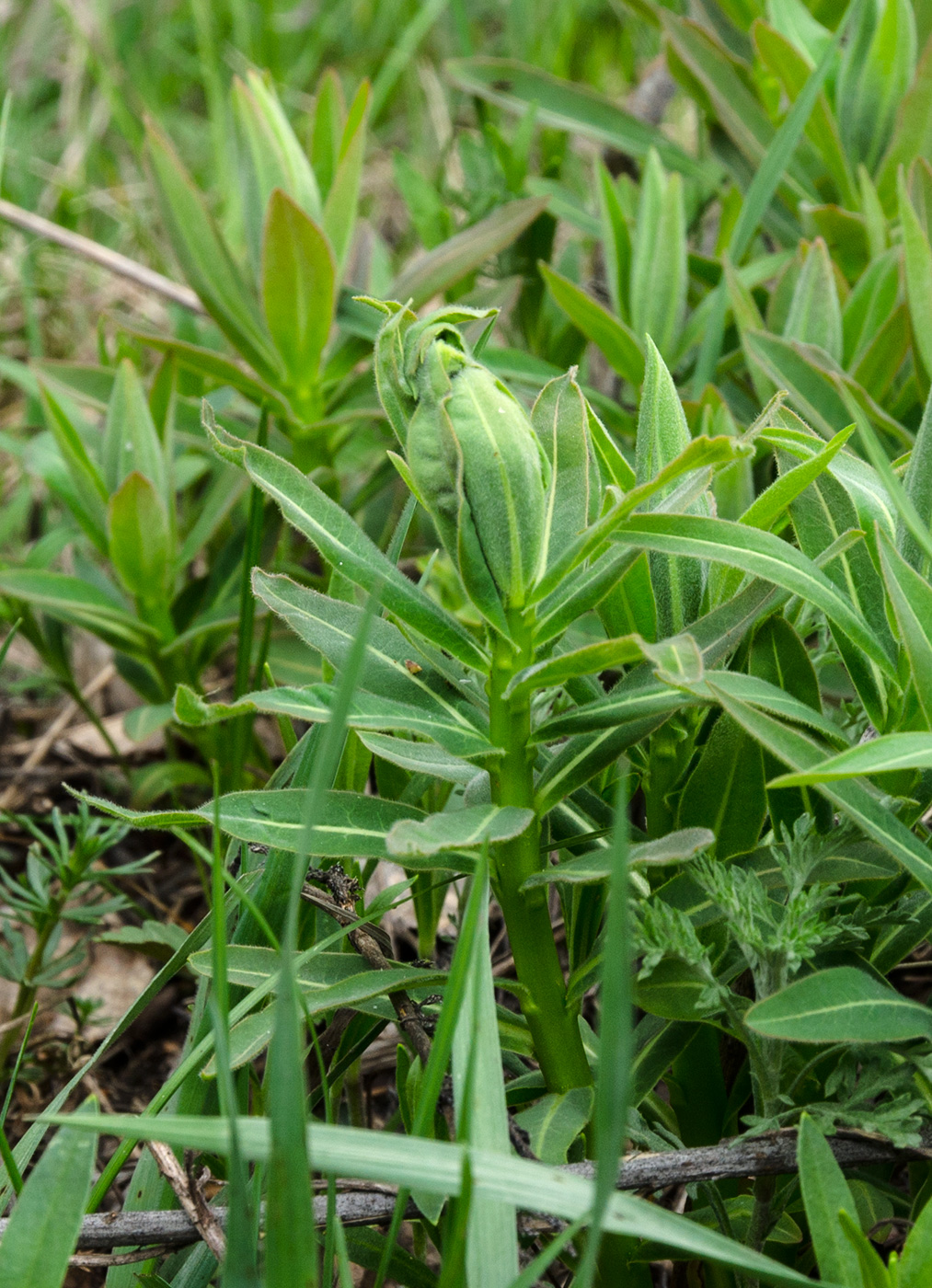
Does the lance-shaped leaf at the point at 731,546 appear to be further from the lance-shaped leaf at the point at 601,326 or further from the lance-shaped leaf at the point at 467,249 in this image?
the lance-shaped leaf at the point at 467,249

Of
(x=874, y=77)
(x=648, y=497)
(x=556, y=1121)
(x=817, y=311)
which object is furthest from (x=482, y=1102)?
(x=874, y=77)

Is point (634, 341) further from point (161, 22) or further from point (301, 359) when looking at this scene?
point (161, 22)

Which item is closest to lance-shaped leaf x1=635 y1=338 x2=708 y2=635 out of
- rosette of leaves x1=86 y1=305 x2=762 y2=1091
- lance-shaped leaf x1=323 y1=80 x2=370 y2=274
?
rosette of leaves x1=86 y1=305 x2=762 y2=1091

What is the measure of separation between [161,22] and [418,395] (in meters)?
4.26

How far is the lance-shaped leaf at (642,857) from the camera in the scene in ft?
2.50

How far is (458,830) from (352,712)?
0.44 ft

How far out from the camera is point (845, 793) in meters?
0.81

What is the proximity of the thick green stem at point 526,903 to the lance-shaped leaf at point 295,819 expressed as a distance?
0.32 feet

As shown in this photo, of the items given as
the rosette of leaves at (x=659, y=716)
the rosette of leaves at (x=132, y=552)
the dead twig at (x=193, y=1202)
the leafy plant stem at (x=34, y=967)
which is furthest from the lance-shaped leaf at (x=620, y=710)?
the rosette of leaves at (x=132, y=552)

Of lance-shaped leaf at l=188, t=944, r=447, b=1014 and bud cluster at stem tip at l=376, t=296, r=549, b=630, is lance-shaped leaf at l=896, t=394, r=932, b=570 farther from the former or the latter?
lance-shaped leaf at l=188, t=944, r=447, b=1014

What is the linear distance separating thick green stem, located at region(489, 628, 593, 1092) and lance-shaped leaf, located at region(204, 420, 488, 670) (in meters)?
0.04

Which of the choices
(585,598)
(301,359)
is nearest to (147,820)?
(585,598)

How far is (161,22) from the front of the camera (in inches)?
170

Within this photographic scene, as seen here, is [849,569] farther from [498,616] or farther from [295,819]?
[295,819]
